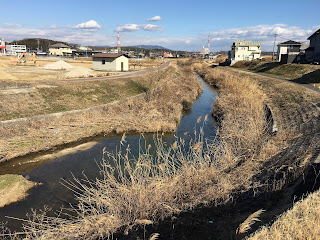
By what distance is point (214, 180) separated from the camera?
905 centimetres

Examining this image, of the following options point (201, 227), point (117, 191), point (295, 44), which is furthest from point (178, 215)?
point (295, 44)

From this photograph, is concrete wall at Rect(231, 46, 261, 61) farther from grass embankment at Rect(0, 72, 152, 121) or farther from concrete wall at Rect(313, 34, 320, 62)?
grass embankment at Rect(0, 72, 152, 121)

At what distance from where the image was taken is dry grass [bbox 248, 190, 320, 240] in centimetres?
505

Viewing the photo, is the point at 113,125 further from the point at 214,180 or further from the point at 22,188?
the point at 214,180

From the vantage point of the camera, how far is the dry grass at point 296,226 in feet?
16.6

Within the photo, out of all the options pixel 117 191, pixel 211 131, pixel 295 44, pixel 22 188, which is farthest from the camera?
pixel 295 44

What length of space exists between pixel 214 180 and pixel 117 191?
3764mm

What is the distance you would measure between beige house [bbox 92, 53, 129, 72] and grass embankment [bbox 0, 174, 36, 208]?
1545 inches

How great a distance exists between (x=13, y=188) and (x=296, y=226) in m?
11.9

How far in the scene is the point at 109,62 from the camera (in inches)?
1929

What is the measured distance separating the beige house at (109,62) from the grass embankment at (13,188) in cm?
3924

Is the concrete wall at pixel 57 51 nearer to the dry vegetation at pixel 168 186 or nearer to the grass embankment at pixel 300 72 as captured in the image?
the grass embankment at pixel 300 72

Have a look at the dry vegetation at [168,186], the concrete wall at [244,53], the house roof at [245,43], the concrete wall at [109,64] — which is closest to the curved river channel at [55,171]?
the dry vegetation at [168,186]

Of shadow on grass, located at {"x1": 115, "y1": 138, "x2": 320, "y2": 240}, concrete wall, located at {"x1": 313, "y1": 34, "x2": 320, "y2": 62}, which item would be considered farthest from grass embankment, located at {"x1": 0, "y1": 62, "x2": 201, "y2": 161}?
concrete wall, located at {"x1": 313, "y1": 34, "x2": 320, "y2": 62}
